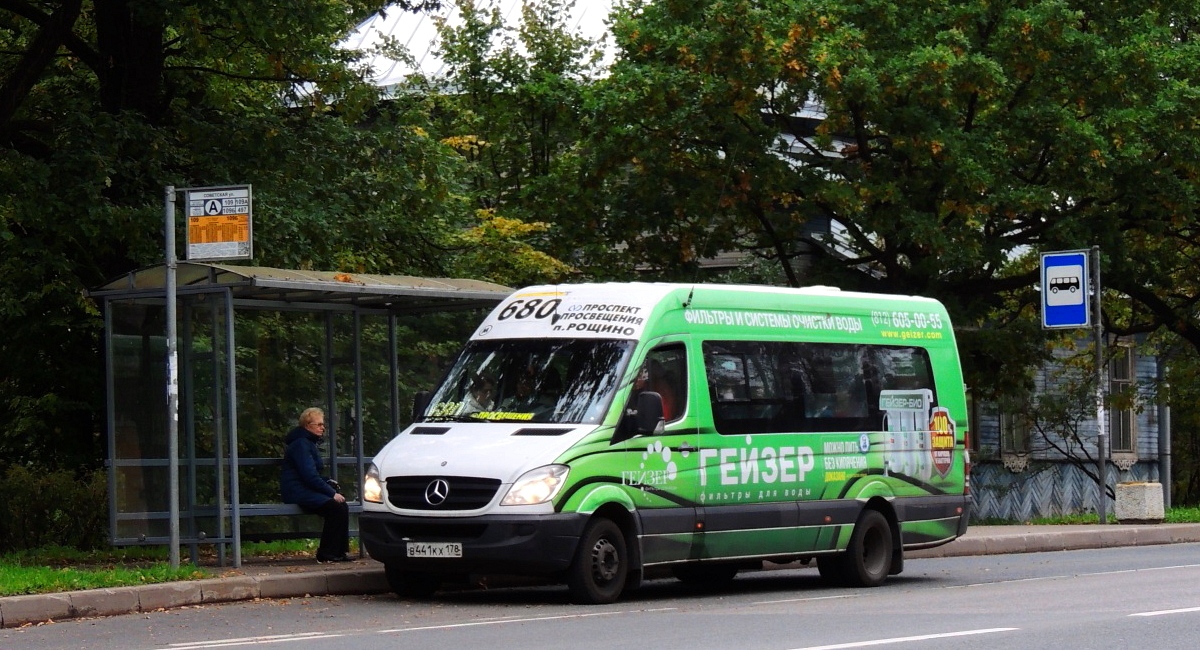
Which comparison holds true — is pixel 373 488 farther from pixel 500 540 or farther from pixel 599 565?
pixel 599 565

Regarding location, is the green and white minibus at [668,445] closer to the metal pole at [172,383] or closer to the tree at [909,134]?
the metal pole at [172,383]

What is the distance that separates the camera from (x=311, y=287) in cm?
1562

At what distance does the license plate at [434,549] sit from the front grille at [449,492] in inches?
10.6

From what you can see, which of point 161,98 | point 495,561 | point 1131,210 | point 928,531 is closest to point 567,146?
point 1131,210

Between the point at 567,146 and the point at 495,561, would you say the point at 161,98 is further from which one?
the point at 567,146

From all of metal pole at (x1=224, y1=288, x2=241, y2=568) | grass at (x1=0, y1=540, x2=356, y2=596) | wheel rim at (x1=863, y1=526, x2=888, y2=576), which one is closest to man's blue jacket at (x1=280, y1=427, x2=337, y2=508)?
metal pole at (x1=224, y1=288, x2=241, y2=568)

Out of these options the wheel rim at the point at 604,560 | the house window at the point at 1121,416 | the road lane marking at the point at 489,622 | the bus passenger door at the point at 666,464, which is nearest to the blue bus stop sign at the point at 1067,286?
the bus passenger door at the point at 666,464

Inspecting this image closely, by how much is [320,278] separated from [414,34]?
25.5 meters

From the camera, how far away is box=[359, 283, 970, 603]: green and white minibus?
1374 cm

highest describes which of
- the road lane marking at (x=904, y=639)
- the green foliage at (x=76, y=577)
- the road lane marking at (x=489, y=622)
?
→ the green foliage at (x=76, y=577)

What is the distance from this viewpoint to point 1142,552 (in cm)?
2217

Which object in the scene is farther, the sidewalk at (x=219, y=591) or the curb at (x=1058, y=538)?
the curb at (x=1058, y=538)

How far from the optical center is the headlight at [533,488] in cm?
1355

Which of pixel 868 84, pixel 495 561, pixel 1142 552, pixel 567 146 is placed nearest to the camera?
pixel 495 561
